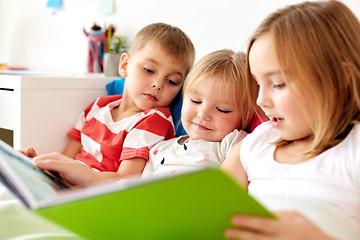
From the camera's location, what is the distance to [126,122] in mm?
1426

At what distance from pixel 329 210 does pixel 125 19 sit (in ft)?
5.24

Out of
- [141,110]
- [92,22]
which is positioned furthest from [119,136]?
[92,22]

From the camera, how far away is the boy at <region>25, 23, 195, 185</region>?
1.33 m

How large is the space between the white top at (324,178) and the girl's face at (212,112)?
0.97 feet

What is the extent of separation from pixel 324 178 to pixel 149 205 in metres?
0.39

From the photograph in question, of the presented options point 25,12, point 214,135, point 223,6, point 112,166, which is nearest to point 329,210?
point 214,135

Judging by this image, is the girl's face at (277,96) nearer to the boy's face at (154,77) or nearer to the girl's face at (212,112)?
the girl's face at (212,112)

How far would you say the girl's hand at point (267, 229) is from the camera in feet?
1.72

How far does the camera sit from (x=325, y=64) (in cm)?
78

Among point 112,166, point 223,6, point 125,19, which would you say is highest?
point 223,6

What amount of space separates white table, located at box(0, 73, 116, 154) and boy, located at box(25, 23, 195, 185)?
117mm

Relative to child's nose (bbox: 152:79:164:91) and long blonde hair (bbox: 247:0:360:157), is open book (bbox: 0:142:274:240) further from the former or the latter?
child's nose (bbox: 152:79:164:91)

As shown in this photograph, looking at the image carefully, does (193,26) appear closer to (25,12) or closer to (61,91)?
(61,91)

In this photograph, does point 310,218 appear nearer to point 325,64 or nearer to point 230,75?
point 325,64
